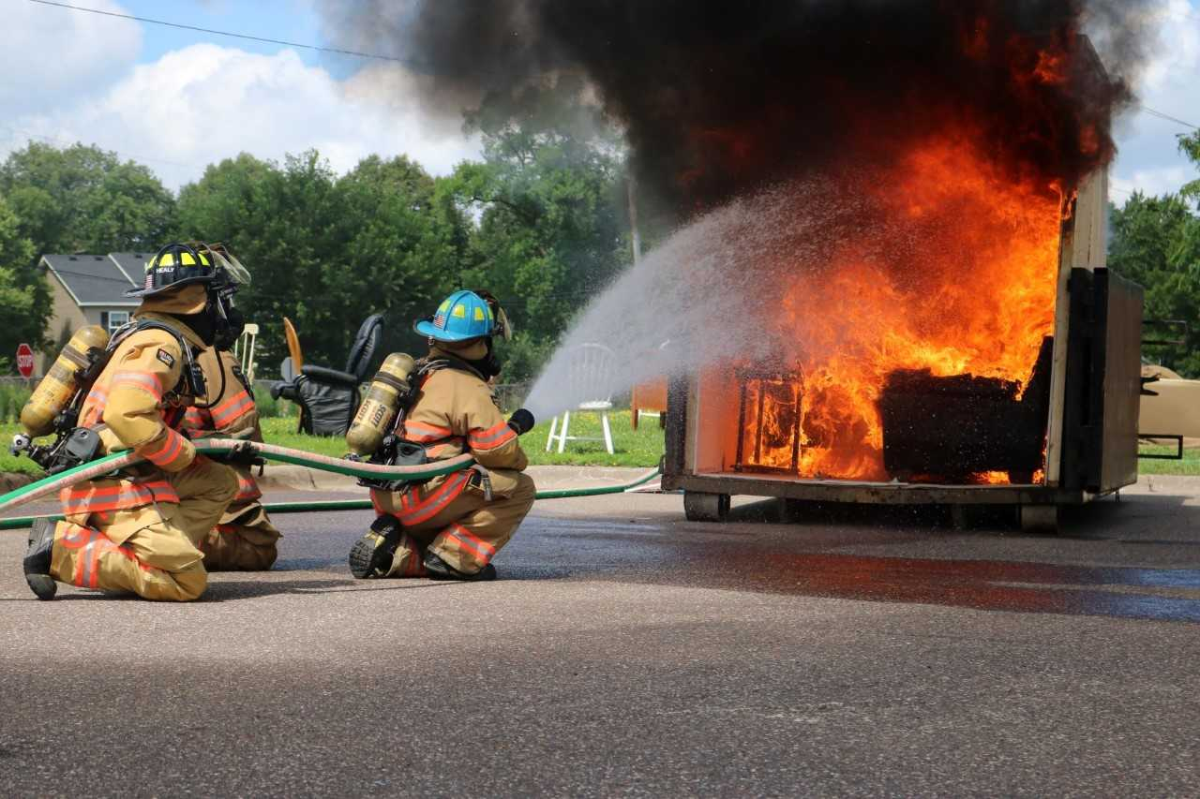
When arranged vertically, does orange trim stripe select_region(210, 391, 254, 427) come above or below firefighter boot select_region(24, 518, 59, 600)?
above

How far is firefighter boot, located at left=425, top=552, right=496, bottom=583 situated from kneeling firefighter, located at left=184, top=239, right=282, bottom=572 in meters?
0.94

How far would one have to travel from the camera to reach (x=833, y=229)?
36.6 ft

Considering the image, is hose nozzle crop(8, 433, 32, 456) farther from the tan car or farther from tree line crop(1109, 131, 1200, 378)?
tree line crop(1109, 131, 1200, 378)

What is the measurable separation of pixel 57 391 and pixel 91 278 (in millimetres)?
70958

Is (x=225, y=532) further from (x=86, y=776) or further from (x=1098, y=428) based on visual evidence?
(x=1098, y=428)

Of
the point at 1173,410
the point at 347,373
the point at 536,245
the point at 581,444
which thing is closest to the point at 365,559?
the point at 347,373

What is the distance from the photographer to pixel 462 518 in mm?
7012

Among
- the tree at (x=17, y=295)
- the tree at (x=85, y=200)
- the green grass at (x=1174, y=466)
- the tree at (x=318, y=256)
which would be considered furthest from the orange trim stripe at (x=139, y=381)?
the tree at (x=85, y=200)

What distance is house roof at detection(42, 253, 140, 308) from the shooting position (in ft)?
237

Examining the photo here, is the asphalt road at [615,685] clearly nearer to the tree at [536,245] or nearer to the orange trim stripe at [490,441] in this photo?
the orange trim stripe at [490,441]

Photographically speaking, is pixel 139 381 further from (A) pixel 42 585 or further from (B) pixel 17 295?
(B) pixel 17 295

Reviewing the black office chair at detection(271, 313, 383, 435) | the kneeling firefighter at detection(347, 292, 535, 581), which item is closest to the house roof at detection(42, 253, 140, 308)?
the black office chair at detection(271, 313, 383, 435)

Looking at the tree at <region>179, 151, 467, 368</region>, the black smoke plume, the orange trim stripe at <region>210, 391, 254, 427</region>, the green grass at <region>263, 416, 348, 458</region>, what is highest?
the tree at <region>179, 151, 467, 368</region>

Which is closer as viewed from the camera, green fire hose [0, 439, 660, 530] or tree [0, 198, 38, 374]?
green fire hose [0, 439, 660, 530]
